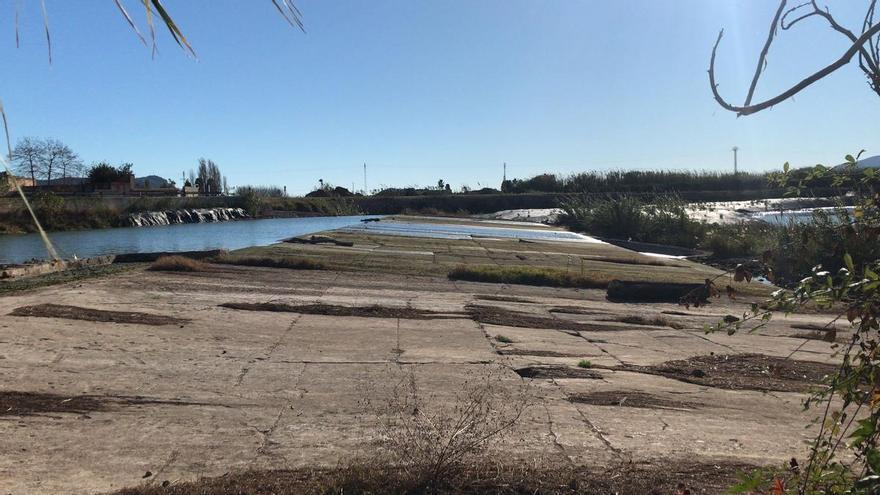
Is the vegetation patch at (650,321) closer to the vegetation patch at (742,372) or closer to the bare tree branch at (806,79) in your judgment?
the vegetation patch at (742,372)

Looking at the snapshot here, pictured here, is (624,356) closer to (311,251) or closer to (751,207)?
(311,251)

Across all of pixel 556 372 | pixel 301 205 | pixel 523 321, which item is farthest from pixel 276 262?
pixel 301 205

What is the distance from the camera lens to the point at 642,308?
1642 centimetres

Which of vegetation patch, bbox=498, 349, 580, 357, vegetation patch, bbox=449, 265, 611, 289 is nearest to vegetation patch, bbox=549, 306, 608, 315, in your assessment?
vegetation patch, bbox=449, 265, 611, 289

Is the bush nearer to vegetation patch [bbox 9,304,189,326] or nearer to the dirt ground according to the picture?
the dirt ground

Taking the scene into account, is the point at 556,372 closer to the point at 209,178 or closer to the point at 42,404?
the point at 42,404

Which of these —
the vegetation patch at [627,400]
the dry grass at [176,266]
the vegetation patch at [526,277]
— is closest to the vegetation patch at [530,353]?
the vegetation patch at [627,400]

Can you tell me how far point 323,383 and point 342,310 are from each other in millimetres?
4984

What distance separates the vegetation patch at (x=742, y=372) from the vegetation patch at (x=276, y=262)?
11.4 metres

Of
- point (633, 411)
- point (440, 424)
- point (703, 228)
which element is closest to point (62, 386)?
point (440, 424)

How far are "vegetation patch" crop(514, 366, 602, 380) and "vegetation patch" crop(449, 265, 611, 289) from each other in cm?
1075

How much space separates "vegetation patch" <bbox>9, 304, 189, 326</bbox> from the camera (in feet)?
32.8

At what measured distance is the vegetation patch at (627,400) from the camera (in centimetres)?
754

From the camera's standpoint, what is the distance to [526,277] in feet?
66.4
